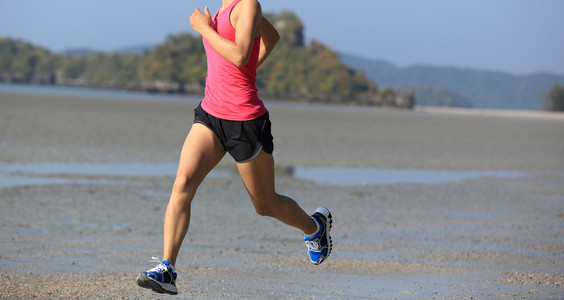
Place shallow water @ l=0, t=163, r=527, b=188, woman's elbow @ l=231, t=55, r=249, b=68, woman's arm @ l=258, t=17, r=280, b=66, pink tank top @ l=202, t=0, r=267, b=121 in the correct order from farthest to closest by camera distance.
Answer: shallow water @ l=0, t=163, r=527, b=188
woman's arm @ l=258, t=17, r=280, b=66
pink tank top @ l=202, t=0, r=267, b=121
woman's elbow @ l=231, t=55, r=249, b=68

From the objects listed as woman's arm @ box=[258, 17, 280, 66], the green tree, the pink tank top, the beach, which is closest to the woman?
the pink tank top

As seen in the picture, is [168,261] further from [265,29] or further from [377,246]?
[377,246]

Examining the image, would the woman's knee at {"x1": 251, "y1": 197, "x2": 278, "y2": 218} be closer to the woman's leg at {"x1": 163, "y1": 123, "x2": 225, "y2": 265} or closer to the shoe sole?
the woman's leg at {"x1": 163, "y1": 123, "x2": 225, "y2": 265}

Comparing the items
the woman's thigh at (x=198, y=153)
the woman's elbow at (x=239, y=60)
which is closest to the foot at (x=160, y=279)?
the woman's thigh at (x=198, y=153)

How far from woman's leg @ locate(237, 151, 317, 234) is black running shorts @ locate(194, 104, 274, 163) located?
0.05 m

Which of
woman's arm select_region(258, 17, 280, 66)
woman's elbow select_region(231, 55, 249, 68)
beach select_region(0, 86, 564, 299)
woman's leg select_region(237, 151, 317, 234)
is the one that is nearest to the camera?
woman's elbow select_region(231, 55, 249, 68)

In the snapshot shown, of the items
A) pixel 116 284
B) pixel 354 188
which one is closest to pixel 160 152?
pixel 354 188

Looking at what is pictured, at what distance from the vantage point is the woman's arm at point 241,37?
174 inches

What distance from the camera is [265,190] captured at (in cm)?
485

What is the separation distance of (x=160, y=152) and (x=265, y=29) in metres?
13.0

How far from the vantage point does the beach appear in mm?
5570

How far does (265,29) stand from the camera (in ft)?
16.0

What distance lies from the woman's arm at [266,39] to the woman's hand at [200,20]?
0.41m

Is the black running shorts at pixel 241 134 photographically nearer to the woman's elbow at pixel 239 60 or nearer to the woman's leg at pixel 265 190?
the woman's leg at pixel 265 190
